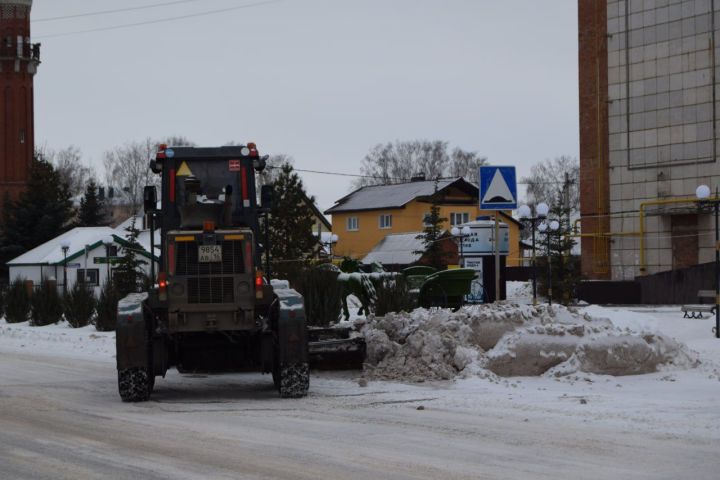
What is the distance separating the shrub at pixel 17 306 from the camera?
3459 cm

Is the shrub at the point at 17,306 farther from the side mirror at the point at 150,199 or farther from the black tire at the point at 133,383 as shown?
the black tire at the point at 133,383

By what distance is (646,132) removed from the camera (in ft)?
150

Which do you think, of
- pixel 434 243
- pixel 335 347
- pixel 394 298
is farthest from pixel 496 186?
pixel 434 243

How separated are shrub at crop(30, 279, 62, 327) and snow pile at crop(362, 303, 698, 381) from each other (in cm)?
1821

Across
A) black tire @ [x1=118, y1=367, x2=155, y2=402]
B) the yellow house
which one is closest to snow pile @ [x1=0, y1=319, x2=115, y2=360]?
black tire @ [x1=118, y1=367, x2=155, y2=402]

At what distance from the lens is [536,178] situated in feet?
399

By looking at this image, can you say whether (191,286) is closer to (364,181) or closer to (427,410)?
(427,410)

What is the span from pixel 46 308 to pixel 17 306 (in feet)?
9.42

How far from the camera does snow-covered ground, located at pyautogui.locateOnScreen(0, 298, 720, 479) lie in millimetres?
8852

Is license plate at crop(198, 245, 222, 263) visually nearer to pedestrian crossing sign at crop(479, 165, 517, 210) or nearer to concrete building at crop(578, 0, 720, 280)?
pedestrian crossing sign at crop(479, 165, 517, 210)

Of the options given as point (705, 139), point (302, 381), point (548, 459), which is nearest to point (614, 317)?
point (302, 381)

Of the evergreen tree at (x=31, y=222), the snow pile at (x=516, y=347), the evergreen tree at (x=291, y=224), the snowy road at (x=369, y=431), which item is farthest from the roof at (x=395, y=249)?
the snowy road at (x=369, y=431)

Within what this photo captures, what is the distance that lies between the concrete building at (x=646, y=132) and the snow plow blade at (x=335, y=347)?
98.0 feet

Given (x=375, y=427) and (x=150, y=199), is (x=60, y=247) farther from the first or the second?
(x=375, y=427)
